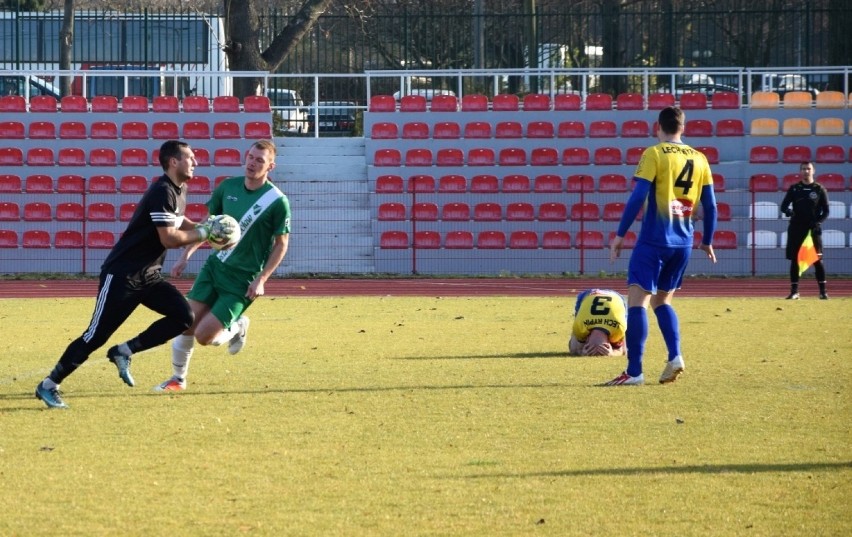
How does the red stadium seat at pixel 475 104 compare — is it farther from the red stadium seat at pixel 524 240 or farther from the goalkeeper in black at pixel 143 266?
the goalkeeper in black at pixel 143 266

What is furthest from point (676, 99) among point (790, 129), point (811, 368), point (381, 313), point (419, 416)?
point (419, 416)

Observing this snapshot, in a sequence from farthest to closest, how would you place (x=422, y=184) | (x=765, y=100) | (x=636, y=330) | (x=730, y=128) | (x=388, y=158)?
(x=765, y=100)
(x=730, y=128)
(x=388, y=158)
(x=422, y=184)
(x=636, y=330)

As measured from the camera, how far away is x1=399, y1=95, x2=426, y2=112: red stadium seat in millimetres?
29047

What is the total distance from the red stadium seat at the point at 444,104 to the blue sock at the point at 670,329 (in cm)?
1928

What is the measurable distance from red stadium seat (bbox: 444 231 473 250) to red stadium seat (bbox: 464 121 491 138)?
2.75m

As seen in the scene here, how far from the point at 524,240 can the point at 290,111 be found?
9.81 metres

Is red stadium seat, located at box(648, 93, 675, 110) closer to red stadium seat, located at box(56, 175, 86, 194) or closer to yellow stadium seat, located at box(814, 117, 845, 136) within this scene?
yellow stadium seat, located at box(814, 117, 845, 136)

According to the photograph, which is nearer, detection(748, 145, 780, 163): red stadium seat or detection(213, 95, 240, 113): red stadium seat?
detection(748, 145, 780, 163): red stadium seat

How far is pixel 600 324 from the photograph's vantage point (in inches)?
482

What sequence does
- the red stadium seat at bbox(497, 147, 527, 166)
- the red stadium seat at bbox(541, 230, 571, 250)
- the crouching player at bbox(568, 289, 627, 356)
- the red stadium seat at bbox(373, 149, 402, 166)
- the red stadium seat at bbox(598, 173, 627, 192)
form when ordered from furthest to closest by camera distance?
the red stadium seat at bbox(373, 149, 402, 166) < the red stadium seat at bbox(497, 147, 527, 166) < the red stadium seat at bbox(598, 173, 627, 192) < the red stadium seat at bbox(541, 230, 571, 250) < the crouching player at bbox(568, 289, 627, 356)

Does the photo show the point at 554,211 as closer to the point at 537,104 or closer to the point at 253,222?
the point at 537,104

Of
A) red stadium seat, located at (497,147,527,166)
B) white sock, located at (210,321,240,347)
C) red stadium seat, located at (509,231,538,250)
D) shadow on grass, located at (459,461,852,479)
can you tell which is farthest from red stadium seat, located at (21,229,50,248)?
shadow on grass, located at (459,461,852,479)

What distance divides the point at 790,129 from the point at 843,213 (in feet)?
8.56

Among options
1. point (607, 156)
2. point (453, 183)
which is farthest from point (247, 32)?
point (607, 156)
